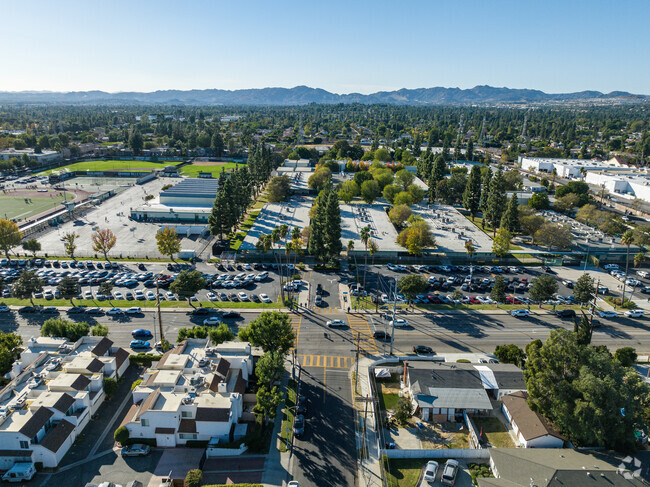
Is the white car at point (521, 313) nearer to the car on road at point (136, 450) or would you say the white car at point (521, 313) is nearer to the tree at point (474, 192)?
the car on road at point (136, 450)

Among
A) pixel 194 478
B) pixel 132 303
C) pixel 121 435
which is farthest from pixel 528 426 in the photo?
pixel 132 303

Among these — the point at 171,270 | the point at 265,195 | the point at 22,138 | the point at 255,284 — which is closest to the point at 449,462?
the point at 255,284

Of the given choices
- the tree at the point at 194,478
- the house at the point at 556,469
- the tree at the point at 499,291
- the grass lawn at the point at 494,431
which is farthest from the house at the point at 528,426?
the tree at the point at 194,478

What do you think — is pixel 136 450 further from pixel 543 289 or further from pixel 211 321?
pixel 543 289

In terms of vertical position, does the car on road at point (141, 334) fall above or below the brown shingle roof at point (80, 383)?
below

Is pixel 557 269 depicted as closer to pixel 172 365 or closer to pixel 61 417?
pixel 172 365

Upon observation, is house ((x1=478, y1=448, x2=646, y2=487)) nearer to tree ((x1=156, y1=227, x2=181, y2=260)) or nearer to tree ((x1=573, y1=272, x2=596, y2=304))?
tree ((x1=573, y1=272, x2=596, y2=304))

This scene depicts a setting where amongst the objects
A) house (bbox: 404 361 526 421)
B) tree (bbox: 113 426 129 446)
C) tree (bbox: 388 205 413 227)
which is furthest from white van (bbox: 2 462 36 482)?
tree (bbox: 388 205 413 227)
